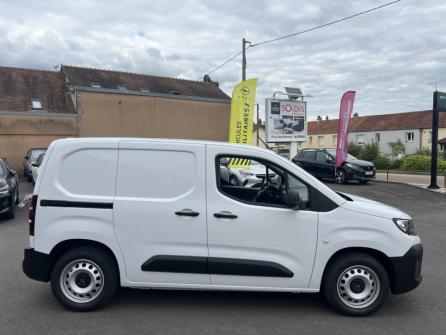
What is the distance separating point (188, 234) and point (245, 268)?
692 mm

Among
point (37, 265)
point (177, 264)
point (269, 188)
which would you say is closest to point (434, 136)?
point (269, 188)

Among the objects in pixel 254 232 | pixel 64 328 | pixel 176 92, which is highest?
pixel 176 92

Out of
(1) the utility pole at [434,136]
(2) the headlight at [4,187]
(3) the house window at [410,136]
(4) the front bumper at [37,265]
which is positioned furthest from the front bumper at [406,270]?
(3) the house window at [410,136]

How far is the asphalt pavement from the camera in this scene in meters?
4.19

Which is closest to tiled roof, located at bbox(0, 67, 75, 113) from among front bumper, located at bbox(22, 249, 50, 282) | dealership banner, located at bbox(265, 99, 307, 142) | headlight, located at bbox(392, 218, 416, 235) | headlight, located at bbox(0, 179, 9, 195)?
dealership banner, located at bbox(265, 99, 307, 142)

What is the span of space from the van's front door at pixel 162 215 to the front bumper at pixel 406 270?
2.01 m

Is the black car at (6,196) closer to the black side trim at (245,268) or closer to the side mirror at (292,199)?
the black side trim at (245,268)

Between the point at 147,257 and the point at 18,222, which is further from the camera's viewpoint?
the point at 18,222

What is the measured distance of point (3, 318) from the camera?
4367mm

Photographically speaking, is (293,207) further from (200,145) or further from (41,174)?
(41,174)

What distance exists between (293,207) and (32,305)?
304cm

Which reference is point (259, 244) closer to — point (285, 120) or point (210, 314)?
point (210, 314)

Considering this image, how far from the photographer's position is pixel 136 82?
3534 centimetres

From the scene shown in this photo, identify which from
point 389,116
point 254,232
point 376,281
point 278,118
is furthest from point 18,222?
point 389,116
